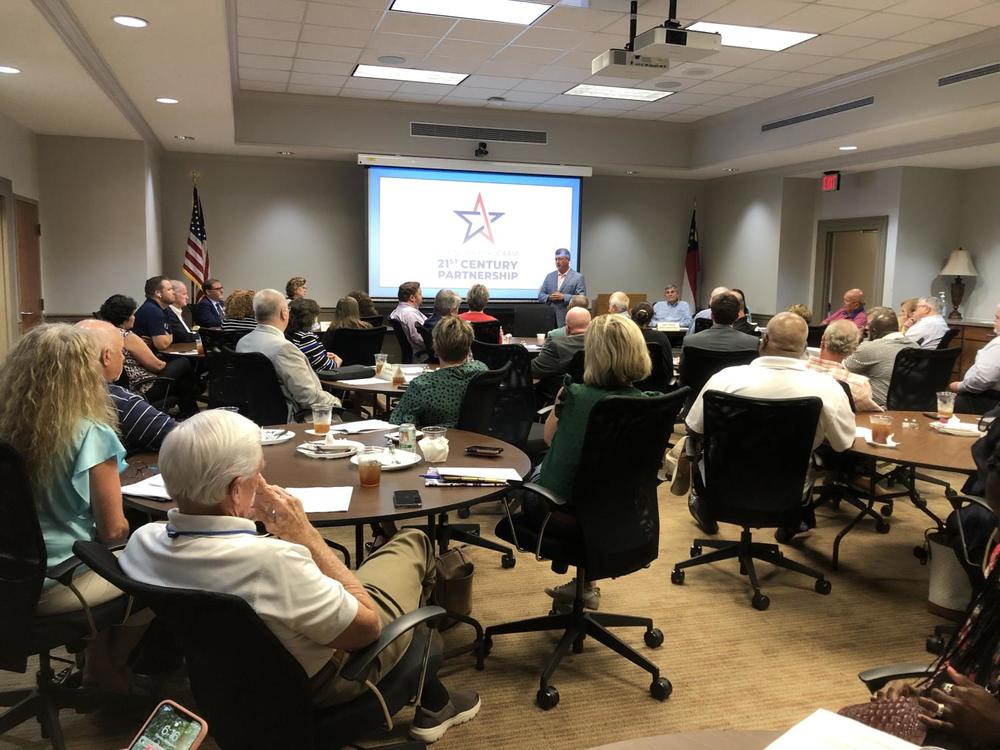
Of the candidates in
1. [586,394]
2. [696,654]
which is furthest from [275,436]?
[696,654]

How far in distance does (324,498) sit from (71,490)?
27.9 inches

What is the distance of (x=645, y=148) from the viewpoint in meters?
10.4

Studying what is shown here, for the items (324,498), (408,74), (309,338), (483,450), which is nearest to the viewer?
(324,498)

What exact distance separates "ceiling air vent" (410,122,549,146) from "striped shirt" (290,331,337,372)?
5106 millimetres

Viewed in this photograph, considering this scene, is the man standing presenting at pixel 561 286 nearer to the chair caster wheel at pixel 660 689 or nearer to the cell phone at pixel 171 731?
the chair caster wheel at pixel 660 689

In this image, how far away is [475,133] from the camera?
9555 mm

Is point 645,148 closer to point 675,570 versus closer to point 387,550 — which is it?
point 675,570

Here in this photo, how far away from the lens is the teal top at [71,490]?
6.91 ft

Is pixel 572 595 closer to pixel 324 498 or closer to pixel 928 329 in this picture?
pixel 324 498

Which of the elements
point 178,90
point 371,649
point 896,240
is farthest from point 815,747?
point 896,240

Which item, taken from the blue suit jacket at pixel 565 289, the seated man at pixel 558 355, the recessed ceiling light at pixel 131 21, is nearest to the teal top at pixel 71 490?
the seated man at pixel 558 355

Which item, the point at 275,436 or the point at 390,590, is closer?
the point at 390,590

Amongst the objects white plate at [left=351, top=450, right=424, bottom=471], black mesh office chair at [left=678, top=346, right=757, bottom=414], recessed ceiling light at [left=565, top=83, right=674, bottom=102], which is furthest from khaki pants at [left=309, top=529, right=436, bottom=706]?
recessed ceiling light at [left=565, top=83, right=674, bottom=102]

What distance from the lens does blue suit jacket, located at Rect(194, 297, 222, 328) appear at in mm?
7895
